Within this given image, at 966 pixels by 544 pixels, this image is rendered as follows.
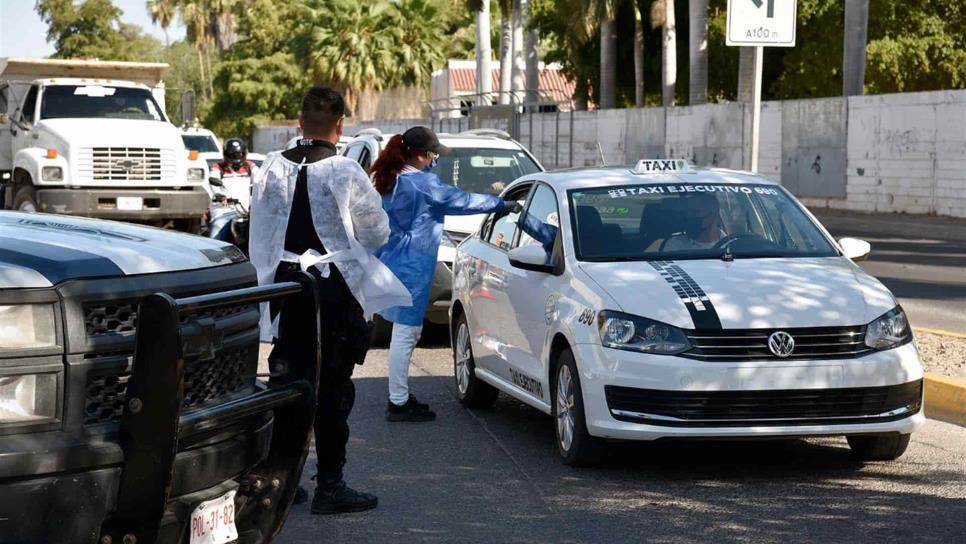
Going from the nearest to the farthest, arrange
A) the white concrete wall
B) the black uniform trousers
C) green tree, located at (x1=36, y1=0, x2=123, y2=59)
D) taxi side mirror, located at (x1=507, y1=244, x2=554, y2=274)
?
the black uniform trousers, taxi side mirror, located at (x1=507, y1=244, x2=554, y2=274), the white concrete wall, green tree, located at (x1=36, y1=0, x2=123, y2=59)

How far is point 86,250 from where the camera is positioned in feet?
14.7

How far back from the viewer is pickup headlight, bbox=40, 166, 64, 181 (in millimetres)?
20453

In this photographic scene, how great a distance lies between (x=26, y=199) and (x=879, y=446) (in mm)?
15501

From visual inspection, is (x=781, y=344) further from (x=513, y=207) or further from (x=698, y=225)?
(x=513, y=207)

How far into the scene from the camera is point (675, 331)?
24.1 ft

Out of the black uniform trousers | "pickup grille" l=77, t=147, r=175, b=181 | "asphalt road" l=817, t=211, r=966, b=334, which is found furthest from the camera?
"pickup grille" l=77, t=147, r=175, b=181

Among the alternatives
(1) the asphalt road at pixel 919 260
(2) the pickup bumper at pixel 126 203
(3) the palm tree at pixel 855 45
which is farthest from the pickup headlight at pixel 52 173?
(3) the palm tree at pixel 855 45

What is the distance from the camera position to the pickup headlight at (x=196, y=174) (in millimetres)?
21719

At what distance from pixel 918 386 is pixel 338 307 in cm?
294

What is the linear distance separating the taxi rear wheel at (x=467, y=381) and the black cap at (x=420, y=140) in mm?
1301

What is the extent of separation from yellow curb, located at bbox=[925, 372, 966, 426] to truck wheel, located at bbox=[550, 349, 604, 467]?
2617mm

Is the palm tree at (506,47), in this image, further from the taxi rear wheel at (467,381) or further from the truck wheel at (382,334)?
the taxi rear wheel at (467,381)

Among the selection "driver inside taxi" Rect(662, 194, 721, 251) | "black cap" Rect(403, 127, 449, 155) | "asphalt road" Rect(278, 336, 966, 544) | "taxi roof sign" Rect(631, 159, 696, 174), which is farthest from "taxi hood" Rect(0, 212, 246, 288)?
"taxi roof sign" Rect(631, 159, 696, 174)

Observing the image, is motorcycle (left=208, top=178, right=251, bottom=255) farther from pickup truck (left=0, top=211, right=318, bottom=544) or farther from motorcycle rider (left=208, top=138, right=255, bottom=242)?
pickup truck (left=0, top=211, right=318, bottom=544)
